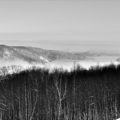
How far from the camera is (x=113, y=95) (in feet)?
160

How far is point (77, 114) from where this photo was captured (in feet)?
141

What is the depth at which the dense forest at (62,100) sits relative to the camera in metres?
42.1

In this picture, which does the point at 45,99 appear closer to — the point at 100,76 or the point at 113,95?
the point at 113,95

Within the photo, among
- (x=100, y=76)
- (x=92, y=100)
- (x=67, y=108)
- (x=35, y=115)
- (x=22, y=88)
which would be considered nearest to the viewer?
(x=35, y=115)

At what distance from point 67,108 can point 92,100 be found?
5.96m

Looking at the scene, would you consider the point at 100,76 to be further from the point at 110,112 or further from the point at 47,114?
the point at 47,114

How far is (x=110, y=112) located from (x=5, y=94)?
19084 millimetres

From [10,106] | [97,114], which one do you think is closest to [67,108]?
[97,114]

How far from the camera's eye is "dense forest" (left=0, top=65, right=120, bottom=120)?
138ft

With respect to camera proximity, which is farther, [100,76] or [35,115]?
[100,76]

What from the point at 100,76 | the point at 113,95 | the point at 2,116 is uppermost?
the point at 100,76

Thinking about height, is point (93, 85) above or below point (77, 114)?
above

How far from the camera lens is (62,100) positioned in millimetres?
44562

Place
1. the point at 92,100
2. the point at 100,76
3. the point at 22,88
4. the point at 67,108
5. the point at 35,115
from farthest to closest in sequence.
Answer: the point at 100,76
the point at 22,88
the point at 92,100
the point at 67,108
the point at 35,115
